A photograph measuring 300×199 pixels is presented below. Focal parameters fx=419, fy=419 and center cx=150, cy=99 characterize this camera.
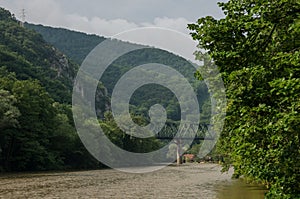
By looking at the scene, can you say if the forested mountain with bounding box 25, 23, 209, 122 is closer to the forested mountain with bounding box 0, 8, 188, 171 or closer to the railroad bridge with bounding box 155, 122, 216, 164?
the railroad bridge with bounding box 155, 122, 216, 164

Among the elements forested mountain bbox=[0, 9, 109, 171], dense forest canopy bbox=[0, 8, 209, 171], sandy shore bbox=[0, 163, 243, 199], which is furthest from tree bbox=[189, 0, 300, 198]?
dense forest canopy bbox=[0, 8, 209, 171]

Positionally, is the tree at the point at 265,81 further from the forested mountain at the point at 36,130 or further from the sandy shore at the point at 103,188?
the forested mountain at the point at 36,130

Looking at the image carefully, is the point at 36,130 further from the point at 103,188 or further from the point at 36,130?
the point at 103,188

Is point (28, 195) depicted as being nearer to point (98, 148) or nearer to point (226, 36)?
point (226, 36)

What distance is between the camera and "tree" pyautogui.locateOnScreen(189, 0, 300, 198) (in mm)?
8945

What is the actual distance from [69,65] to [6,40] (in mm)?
27636

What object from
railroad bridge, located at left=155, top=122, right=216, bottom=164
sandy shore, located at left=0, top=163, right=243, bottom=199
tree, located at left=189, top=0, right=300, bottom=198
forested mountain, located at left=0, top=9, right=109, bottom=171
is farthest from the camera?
railroad bridge, located at left=155, top=122, right=216, bottom=164

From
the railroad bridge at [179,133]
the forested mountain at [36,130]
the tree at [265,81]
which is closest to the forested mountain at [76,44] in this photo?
the railroad bridge at [179,133]

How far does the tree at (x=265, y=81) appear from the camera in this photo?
8945 millimetres

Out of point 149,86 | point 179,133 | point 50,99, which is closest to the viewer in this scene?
point 50,99

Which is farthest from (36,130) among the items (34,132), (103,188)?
(103,188)

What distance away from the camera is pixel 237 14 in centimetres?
1188

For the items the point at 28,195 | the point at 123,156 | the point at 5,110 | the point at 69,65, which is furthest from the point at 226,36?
the point at 69,65

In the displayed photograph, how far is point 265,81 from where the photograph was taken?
9867 millimetres
